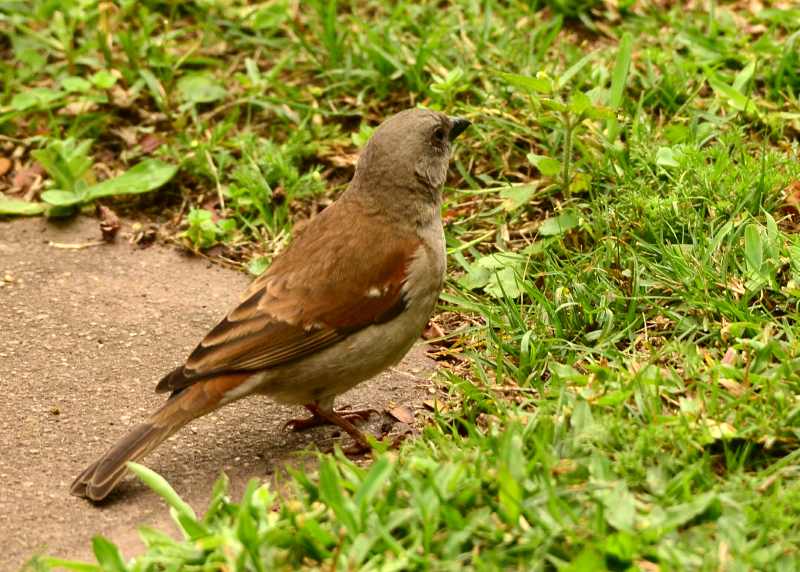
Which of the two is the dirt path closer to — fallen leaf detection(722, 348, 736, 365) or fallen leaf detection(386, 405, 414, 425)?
fallen leaf detection(386, 405, 414, 425)

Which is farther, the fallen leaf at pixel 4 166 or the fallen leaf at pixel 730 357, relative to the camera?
the fallen leaf at pixel 4 166

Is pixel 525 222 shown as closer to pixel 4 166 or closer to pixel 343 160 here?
pixel 343 160

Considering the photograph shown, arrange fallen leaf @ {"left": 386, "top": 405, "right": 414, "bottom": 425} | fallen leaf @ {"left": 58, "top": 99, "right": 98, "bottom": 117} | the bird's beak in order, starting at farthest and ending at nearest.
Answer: fallen leaf @ {"left": 58, "top": 99, "right": 98, "bottom": 117} < the bird's beak < fallen leaf @ {"left": 386, "top": 405, "right": 414, "bottom": 425}

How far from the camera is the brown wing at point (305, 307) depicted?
476 cm

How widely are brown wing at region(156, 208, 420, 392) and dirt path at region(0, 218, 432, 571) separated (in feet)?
1.43

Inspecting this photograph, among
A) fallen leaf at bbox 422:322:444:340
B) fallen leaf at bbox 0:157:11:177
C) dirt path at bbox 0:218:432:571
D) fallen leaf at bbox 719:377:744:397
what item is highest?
fallen leaf at bbox 719:377:744:397

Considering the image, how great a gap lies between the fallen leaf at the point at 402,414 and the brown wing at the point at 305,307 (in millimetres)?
530

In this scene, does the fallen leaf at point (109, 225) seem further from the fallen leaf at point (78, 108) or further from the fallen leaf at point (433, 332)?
the fallen leaf at point (433, 332)

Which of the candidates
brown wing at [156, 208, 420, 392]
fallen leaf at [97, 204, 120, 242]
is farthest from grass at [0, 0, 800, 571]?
brown wing at [156, 208, 420, 392]

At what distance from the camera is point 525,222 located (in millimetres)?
6211

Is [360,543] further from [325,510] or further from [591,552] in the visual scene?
[591,552]

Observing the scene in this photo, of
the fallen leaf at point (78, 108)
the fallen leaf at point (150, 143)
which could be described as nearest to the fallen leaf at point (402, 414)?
the fallen leaf at point (150, 143)

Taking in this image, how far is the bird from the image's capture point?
4707mm

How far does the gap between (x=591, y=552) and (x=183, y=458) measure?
6.44 feet
